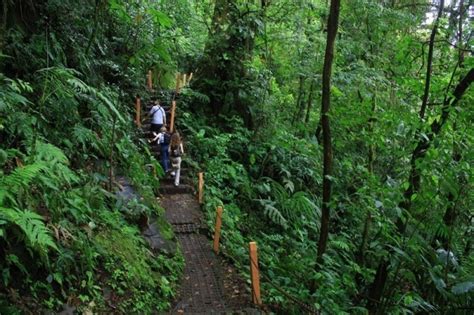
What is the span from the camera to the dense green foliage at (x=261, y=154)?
18.5 ft

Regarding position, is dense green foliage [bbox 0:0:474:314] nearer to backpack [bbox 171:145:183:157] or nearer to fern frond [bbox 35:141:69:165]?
fern frond [bbox 35:141:69:165]

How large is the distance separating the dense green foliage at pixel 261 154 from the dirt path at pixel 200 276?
0.35 meters

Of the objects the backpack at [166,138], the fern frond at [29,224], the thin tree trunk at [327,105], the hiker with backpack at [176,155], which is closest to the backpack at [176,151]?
the hiker with backpack at [176,155]

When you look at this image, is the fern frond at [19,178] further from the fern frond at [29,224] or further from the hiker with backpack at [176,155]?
the hiker with backpack at [176,155]

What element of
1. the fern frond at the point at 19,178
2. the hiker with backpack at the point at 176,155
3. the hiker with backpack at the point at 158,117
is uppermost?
the hiker with backpack at the point at 158,117

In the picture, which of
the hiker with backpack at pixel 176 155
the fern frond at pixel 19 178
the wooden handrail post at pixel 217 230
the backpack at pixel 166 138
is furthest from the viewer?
the backpack at pixel 166 138

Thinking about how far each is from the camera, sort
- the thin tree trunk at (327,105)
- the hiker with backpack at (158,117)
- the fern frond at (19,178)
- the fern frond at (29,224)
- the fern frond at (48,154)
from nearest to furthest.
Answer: the fern frond at (29,224) → the fern frond at (19,178) → the fern frond at (48,154) → the thin tree trunk at (327,105) → the hiker with backpack at (158,117)

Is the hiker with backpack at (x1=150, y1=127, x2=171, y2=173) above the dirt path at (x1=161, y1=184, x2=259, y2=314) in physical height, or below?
above

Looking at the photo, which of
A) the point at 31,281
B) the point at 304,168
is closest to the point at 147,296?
the point at 31,281

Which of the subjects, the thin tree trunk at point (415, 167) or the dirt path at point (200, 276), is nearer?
the dirt path at point (200, 276)

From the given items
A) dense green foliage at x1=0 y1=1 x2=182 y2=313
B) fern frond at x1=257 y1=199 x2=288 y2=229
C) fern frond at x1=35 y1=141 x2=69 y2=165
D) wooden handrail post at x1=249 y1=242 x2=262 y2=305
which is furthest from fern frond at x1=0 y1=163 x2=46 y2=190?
fern frond at x1=257 y1=199 x2=288 y2=229

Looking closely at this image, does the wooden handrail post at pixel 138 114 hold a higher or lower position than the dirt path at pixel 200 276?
higher

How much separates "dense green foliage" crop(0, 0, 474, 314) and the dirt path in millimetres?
350

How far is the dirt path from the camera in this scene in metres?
6.34
